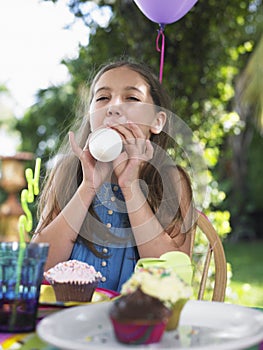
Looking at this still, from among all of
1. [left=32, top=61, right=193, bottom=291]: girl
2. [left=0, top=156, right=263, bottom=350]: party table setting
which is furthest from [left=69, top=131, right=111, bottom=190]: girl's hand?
[left=0, top=156, right=263, bottom=350]: party table setting

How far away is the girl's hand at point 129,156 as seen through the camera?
156 cm

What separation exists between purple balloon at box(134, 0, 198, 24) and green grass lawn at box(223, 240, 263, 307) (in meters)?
2.91

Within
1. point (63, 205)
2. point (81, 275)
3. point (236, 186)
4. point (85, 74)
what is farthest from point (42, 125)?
point (81, 275)

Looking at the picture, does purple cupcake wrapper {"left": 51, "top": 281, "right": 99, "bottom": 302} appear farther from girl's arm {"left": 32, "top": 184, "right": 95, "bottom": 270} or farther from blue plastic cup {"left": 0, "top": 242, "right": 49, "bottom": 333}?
girl's arm {"left": 32, "top": 184, "right": 95, "bottom": 270}

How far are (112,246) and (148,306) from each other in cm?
89

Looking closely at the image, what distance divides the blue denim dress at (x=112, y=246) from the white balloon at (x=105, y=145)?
20 centimetres

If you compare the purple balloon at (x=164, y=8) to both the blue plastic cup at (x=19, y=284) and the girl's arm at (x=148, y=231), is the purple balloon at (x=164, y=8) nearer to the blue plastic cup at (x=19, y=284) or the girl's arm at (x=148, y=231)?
the girl's arm at (x=148, y=231)

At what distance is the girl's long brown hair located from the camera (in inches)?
68.3

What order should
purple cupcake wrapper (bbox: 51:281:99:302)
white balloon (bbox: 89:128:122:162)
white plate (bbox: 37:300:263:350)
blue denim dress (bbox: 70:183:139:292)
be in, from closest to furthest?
white plate (bbox: 37:300:263:350)
purple cupcake wrapper (bbox: 51:281:99:302)
white balloon (bbox: 89:128:122:162)
blue denim dress (bbox: 70:183:139:292)

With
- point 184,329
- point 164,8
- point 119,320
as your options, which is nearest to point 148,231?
point 184,329

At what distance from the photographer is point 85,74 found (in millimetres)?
3684

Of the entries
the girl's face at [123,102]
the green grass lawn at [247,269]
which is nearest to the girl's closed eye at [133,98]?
the girl's face at [123,102]

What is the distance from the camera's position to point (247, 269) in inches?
289

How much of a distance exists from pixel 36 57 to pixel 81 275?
318 inches
